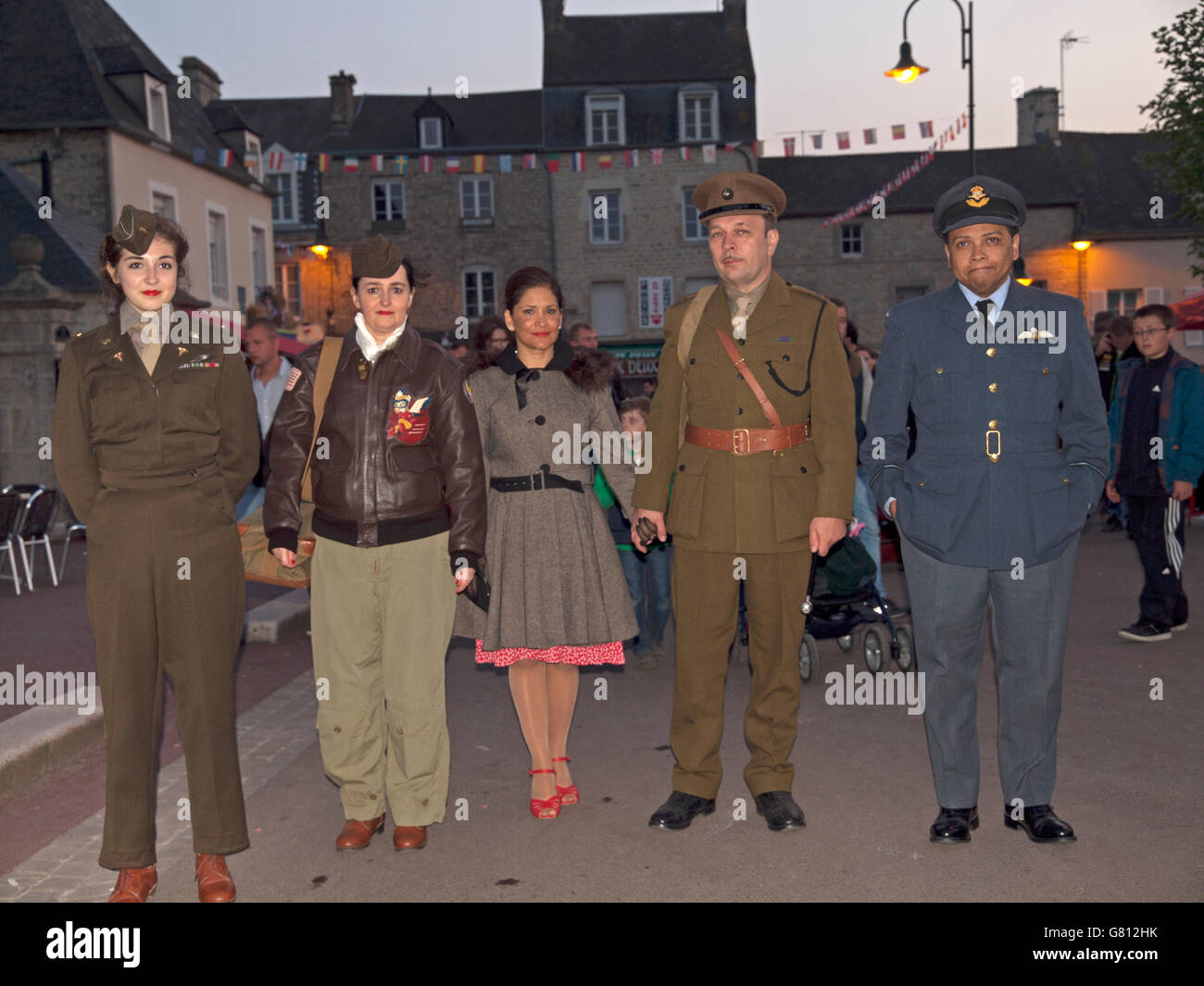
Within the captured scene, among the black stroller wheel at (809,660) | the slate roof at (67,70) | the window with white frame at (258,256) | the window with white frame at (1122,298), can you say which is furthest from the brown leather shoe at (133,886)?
the window with white frame at (1122,298)

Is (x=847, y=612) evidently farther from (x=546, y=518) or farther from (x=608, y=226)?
(x=608, y=226)

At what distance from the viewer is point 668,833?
4.79 metres

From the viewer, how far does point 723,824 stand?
16.0 feet

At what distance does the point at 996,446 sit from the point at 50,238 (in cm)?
1843

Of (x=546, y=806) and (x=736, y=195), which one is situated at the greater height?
(x=736, y=195)

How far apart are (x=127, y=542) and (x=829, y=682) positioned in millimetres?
4720

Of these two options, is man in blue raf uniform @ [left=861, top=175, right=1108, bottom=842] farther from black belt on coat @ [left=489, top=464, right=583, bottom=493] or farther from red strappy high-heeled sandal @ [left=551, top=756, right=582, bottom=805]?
red strappy high-heeled sandal @ [left=551, top=756, right=582, bottom=805]

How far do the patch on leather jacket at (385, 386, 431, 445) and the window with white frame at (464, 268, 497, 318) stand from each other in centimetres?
3502

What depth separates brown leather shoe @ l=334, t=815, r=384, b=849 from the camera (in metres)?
4.71

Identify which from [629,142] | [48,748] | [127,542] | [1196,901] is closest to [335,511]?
[127,542]

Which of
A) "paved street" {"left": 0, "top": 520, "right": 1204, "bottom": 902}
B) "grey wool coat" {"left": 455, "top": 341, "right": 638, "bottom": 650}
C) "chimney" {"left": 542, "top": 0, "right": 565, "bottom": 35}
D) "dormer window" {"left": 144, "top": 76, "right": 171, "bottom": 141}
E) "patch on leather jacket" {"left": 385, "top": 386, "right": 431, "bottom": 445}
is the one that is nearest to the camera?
"paved street" {"left": 0, "top": 520, "right": 1204, "bottom": 902}

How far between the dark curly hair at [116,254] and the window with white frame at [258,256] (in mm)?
27243

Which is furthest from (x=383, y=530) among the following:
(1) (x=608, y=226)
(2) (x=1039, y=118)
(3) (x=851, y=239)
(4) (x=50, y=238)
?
(2) (x=1039, y=118)

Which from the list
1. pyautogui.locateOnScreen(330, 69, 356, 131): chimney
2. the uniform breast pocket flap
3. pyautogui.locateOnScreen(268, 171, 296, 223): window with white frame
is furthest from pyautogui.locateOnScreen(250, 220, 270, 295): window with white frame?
the uniform breast pocket flap
